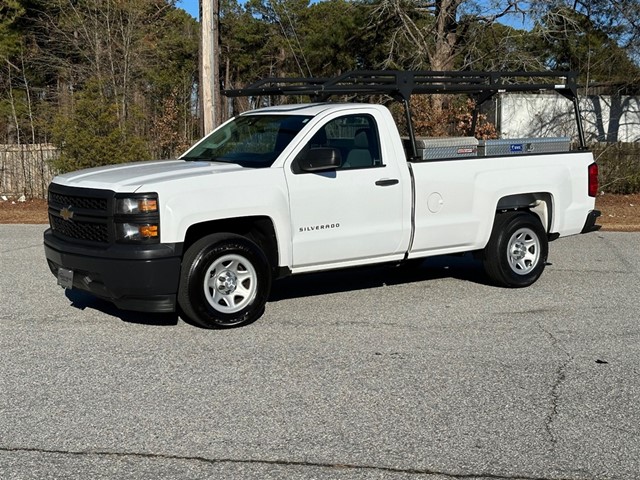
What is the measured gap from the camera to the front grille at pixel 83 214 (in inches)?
274

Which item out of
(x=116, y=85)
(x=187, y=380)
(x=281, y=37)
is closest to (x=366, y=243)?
(x=187, y=380)

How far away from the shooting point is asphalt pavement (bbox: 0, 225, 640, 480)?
457cm

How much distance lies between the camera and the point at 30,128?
2262 centimetres

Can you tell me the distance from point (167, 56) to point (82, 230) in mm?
22995

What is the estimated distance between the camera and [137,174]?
24.2 ft

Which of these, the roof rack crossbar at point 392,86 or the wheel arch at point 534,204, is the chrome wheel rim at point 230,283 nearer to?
the roof rack crossbar at point 392,86

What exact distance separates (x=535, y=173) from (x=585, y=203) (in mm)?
909

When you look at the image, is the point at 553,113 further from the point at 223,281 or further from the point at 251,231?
the point at 223,281

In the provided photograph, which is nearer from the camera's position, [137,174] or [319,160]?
[137,174]

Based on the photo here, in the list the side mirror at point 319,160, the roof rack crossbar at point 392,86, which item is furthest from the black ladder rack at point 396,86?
the side mirror at point 319,160

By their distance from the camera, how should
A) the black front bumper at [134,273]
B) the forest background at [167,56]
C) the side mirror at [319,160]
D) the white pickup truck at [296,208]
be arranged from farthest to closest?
the forest background at [167,56] < the side mirror at [319,160] < the white pickup truck at [296,208] < the black front bumper at [134,273]

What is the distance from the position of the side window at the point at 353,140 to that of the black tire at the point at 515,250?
5.68 feet

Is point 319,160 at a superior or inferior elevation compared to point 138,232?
superior

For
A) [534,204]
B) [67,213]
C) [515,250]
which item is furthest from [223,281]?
[534,204]
